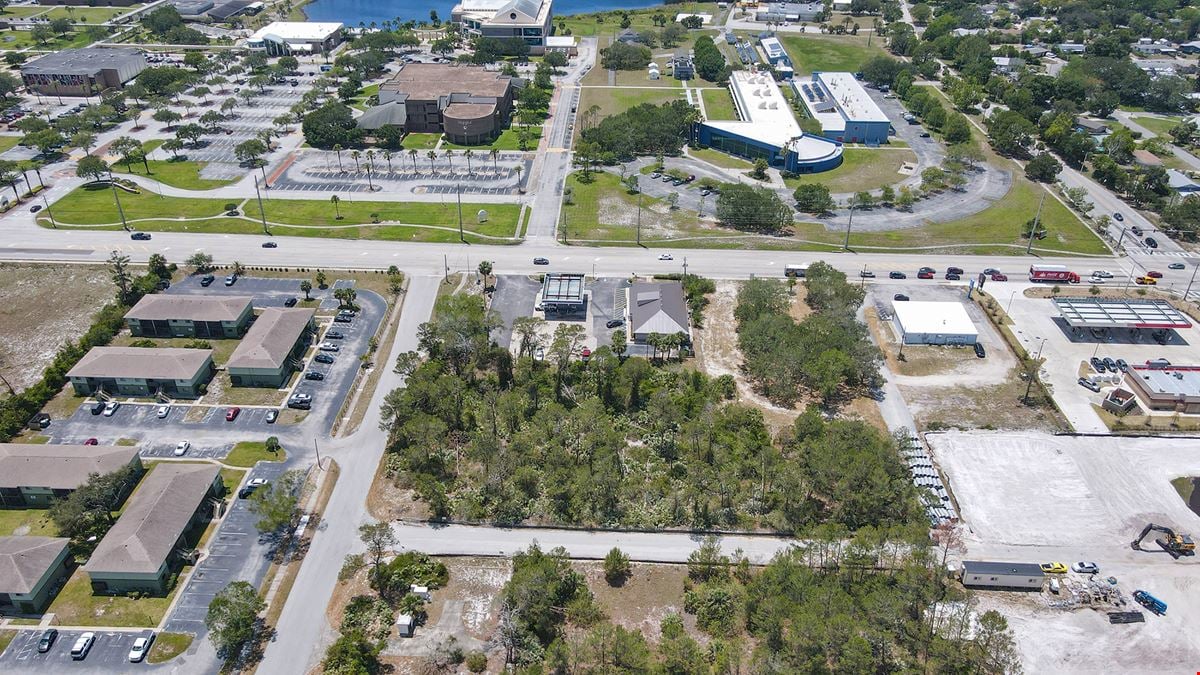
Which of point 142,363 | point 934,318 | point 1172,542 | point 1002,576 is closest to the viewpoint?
point 1002,576

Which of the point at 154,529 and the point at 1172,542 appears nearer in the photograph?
the point at 154,529

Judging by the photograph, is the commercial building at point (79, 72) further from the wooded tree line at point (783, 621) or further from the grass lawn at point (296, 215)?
the wooded tree line at point (783, 621)

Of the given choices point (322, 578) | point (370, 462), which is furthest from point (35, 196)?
point (322, 578)

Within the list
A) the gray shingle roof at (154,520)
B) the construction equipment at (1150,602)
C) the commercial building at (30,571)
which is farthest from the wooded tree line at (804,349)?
the commercial building at (30,571)

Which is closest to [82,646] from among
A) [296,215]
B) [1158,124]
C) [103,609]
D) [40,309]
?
[103,609]

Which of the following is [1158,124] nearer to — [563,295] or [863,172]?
[863,172]

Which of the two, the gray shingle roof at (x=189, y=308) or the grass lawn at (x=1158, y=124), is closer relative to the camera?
the gray shingle roof at (x=189, y=308)

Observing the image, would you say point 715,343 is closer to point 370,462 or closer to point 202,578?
point 370,462

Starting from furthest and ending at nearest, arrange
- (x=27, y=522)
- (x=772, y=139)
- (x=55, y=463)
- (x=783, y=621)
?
(x=772, y=139) < (x=55, y=463) < (x=27, y=522) < (x=783, y=621)
